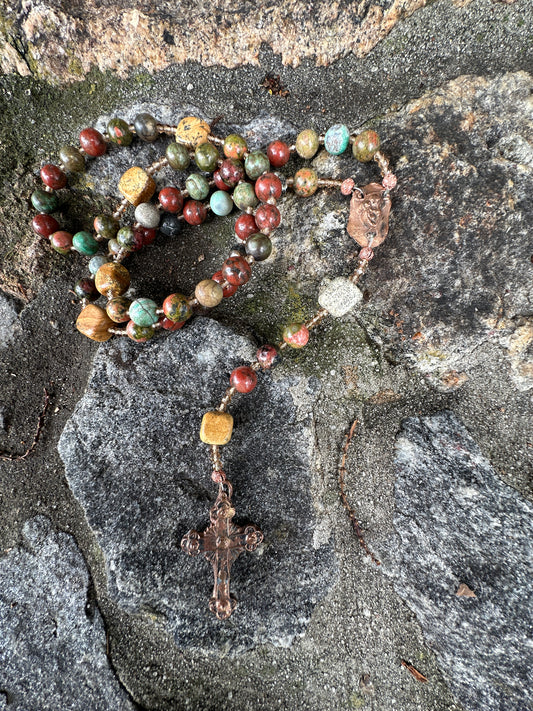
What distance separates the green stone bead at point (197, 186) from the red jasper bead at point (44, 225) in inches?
25.8

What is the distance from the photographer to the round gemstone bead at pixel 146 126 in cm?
167

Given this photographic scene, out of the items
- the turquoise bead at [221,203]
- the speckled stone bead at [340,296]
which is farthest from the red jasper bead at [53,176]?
the speckled stone bead at [340,296]

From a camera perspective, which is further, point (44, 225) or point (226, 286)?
point (44, 225)

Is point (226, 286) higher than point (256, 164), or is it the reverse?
point (256, 164)

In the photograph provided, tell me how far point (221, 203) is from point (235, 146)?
241mm

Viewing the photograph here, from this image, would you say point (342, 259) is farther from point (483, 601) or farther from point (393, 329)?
point (483, 601)

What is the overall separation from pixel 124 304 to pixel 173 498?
887 mm

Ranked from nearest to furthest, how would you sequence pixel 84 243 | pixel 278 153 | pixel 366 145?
pixel 366 145 → pixel 278 153 → pixel 84 243

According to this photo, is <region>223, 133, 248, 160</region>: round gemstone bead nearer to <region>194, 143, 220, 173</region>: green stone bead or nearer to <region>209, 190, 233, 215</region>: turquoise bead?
<region>194, 143, 220, 173</region>: green stone bead

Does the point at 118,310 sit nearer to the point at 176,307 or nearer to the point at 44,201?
the point at 176,307

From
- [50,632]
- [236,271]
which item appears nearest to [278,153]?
[236,271]


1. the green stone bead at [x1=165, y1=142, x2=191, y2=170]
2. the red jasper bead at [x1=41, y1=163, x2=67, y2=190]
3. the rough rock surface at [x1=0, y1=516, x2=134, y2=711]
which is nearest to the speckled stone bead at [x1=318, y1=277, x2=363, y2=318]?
the green stone bead at [x1=165, y1=142, x2=191, y2=170]

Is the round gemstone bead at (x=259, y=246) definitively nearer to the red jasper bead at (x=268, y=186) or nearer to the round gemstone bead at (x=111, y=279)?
the red jasper bead at (x=268, y=186)

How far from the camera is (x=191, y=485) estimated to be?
1744 millimetres
